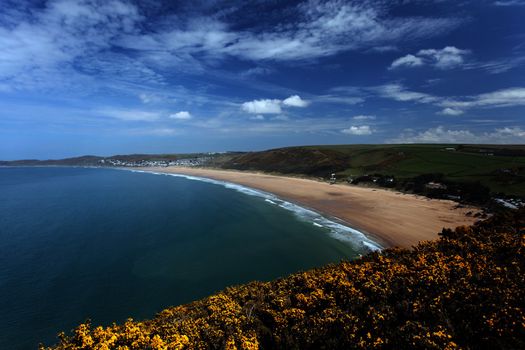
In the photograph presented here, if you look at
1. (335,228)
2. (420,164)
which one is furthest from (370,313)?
(420,164)

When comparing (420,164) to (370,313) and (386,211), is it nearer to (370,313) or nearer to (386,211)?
(386,211)

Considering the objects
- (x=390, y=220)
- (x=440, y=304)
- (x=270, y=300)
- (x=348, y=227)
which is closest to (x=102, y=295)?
(x=270, y=300)

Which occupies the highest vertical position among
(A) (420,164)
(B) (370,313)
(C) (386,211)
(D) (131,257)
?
(A) (420,164)

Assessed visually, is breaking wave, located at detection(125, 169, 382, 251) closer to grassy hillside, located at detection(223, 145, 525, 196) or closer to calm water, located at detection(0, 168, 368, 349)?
calm water, located at detection(0, 168, 368, 349)

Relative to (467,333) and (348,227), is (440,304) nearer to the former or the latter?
(467,333)

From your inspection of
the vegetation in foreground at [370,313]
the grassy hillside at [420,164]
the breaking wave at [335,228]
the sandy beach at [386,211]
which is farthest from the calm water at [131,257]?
the grassy hillside at [420,164]

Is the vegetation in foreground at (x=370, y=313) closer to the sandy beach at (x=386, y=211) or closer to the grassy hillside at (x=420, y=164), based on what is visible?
the sandy beach at (x=386, y=211)
